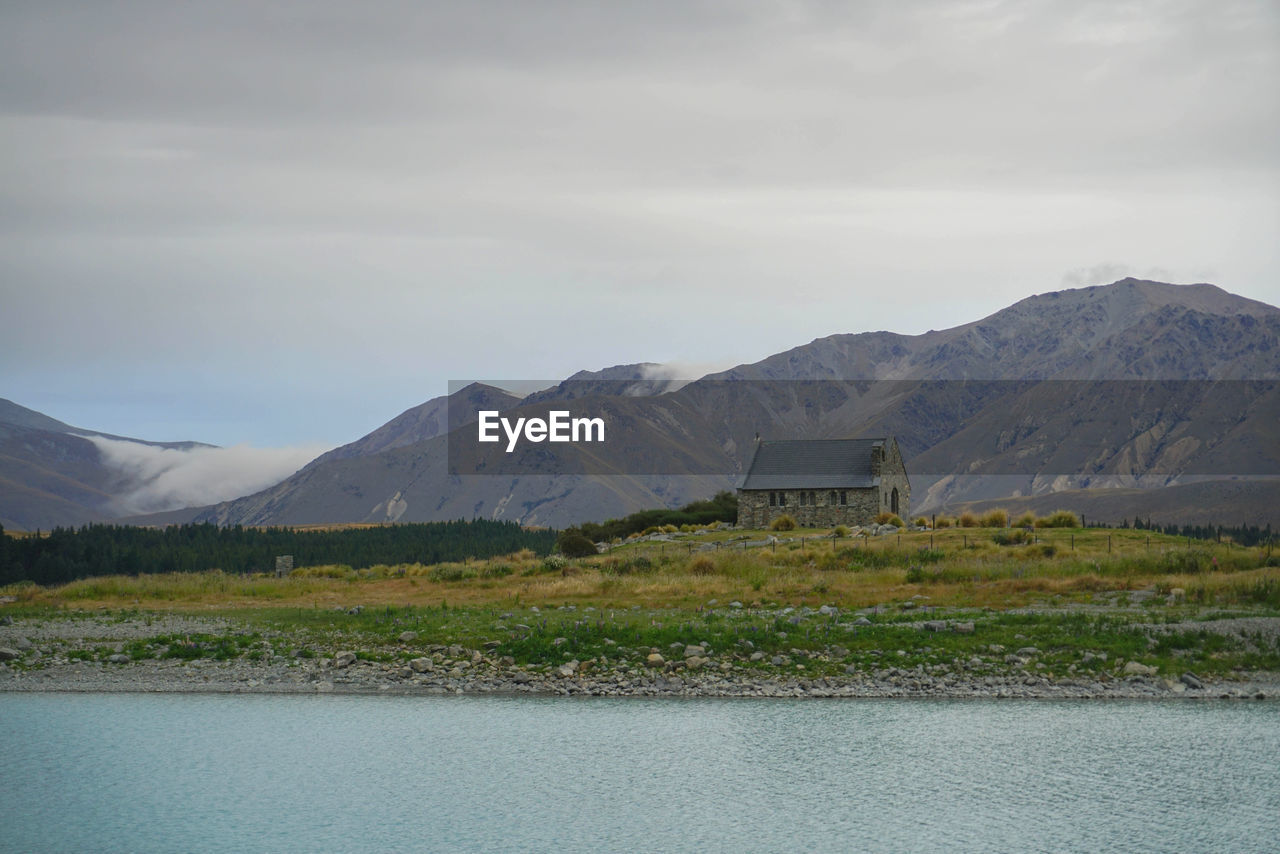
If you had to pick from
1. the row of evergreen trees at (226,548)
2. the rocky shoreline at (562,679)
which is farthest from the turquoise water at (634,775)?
the row of evergreen trees at (226,548)

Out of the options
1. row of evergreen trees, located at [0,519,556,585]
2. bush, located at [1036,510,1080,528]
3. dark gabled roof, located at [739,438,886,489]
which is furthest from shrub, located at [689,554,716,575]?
row of evergreen trees, located at [0,519,556,585]

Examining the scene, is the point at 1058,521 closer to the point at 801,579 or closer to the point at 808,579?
the point at 808,579

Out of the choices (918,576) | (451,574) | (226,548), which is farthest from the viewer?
(226,548)

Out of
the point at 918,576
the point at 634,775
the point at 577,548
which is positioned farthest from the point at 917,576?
the point at 577,548

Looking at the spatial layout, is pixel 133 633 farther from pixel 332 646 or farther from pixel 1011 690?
pixel 1011 690

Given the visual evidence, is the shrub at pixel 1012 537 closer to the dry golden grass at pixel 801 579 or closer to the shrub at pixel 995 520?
the dry golden grass at pixel 801 579

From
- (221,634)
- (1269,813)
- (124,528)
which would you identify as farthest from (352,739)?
(124,528)

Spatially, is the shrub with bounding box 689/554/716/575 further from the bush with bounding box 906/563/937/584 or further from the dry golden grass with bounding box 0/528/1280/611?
the bush with bounding box 906/563/937/584
